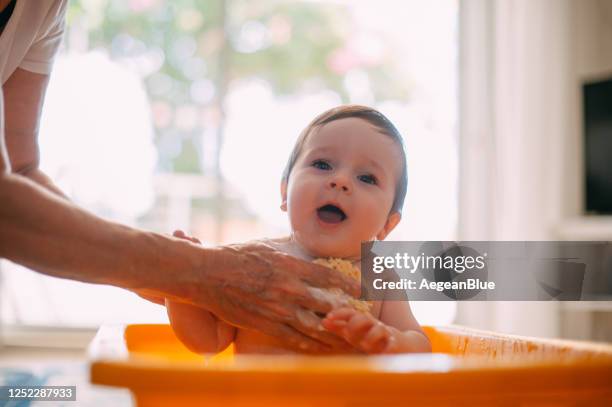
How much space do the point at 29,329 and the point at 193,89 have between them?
133cm

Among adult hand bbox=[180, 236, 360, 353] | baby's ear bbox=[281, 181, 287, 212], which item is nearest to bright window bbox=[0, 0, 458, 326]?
baby's ear bbox=[281, 181, 287, 212]

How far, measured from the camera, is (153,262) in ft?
2.43

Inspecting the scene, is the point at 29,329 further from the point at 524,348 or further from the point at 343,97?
the point at 524,348

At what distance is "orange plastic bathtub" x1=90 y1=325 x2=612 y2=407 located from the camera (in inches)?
21.1

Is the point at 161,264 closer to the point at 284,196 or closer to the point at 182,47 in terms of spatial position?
the point at 284,196

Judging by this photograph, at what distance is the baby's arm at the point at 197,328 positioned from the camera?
2.93ft

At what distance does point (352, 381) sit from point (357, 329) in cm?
22

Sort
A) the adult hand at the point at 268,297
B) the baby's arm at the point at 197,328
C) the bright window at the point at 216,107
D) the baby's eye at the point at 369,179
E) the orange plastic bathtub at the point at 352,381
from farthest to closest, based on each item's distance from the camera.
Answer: the bright window at the point at 216,107 → the baby's eye at the point at 369,179 → the baby's arm at the point at 197,328 → the adult hand at the point at 268,297 → the orange plastic bathtub at the point at 352,381

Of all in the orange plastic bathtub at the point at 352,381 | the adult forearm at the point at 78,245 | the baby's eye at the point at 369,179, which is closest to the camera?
the orange plastic bathtub at the point at 352,381

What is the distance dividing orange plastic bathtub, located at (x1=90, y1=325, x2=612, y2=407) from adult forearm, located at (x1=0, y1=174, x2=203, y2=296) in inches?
4.9

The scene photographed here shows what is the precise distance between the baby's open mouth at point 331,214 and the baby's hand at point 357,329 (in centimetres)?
22

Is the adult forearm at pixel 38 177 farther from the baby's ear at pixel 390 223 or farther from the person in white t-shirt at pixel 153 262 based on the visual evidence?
the baby's ear at pixel 390 223

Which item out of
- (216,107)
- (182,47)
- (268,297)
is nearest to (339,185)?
(268,297)

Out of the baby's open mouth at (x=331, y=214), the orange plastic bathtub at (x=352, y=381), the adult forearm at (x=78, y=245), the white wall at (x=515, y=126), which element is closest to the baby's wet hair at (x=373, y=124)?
the baby's open mouth at (x=331, y=214)
